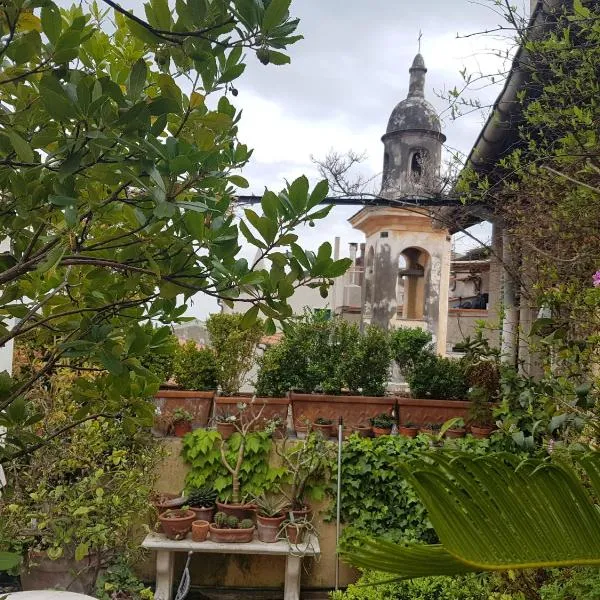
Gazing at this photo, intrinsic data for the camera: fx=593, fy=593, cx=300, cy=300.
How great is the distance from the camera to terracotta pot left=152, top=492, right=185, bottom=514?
4484 mm

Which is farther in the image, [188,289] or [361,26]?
[361,26]

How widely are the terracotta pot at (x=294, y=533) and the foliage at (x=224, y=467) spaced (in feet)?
1.33

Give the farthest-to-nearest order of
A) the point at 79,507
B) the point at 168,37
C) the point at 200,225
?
1. the point at 79,507
2. the point at 168,37
3. the point at 200,225

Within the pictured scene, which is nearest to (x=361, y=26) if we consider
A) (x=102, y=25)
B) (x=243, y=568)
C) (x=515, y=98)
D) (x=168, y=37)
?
(x=102, y=25)

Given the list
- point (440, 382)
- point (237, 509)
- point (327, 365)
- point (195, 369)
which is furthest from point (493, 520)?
point (327, 365)

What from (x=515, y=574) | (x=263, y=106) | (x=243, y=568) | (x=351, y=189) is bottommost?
(x=243, y=568)

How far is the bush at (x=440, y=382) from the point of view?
5531 millimetres

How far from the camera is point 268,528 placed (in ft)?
14.3

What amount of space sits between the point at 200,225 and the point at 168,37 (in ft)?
1.29

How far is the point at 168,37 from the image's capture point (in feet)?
3.66

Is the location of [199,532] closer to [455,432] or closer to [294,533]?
[294,533]

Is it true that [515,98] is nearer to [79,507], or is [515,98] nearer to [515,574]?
[515,574]

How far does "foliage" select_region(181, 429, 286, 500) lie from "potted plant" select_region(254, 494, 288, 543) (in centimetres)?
13

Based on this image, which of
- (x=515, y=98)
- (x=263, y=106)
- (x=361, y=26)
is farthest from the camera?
(x=515, y=98)
